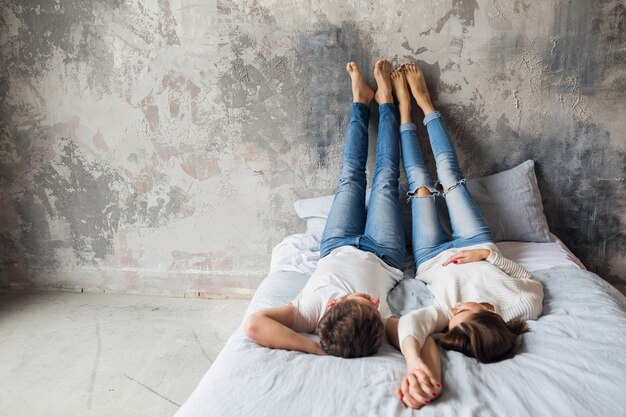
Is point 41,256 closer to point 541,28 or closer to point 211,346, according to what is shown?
point 211,346

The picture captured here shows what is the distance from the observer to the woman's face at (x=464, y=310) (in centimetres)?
165

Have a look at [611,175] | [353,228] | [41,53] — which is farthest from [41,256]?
[611,175]

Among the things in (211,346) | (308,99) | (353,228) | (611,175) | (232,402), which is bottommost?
(211,346)

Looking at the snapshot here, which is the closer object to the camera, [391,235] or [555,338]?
[555,338]

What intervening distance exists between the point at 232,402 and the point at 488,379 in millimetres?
726

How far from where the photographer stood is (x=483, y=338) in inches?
59.7

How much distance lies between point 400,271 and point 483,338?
0.75 metres

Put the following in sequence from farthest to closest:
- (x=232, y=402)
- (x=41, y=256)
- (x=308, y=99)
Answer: (x=41, y=256) → (x=308, y=99) → (x=232, y=402)

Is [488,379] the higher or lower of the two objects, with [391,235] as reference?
lower

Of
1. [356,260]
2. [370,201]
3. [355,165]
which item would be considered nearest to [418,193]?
[370,201]

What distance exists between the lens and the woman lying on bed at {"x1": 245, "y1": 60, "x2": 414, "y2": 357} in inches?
61.8

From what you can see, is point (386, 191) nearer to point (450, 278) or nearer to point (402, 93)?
point (402, 93)

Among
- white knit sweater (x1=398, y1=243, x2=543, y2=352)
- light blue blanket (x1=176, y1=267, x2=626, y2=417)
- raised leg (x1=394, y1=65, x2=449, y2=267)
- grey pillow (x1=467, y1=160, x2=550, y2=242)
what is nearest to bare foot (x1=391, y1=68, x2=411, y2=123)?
raised leg (x1=394, y1=65, x2=449, y2=267)

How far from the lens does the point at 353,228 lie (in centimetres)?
238
